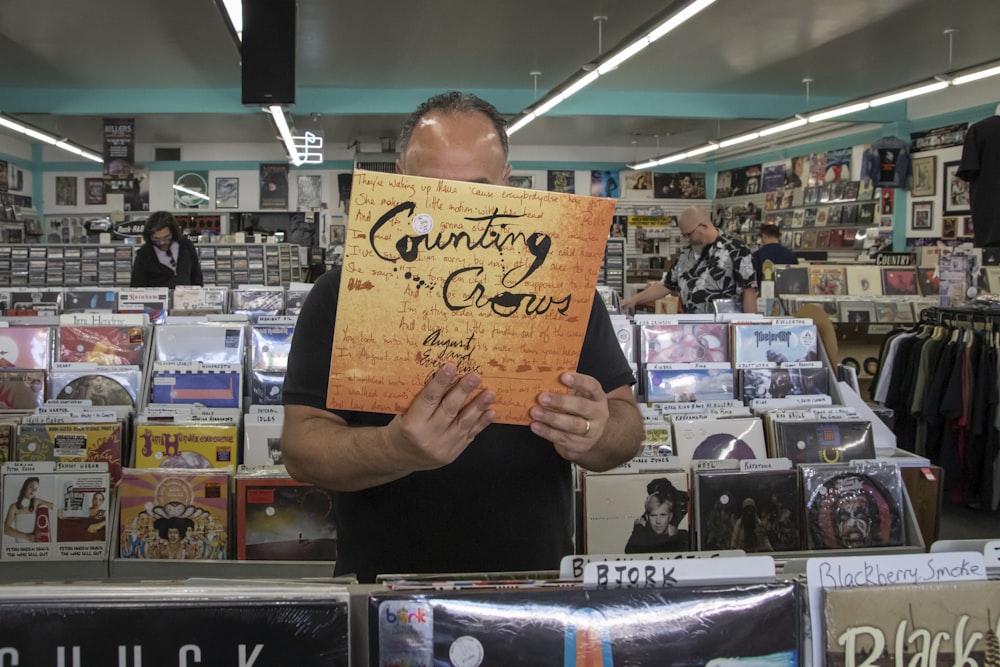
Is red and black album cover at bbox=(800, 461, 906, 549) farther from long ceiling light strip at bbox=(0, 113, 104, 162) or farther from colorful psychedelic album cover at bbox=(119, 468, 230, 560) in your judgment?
long ceiling light strip at bbox=(0, 113, 104, 162)

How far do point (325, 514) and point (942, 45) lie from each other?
9762mm

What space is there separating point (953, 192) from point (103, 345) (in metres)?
11.4

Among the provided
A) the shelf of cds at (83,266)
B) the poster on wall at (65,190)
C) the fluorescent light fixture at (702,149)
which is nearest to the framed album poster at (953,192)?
the fluorescent light fixture at (702,149)

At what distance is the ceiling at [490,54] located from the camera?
8.67m

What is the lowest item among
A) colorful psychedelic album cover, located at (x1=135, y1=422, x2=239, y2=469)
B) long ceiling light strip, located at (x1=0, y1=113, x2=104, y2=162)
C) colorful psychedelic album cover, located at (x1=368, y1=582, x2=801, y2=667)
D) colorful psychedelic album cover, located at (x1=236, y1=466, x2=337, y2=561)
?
colorful psychedelic album cover, located at (x1=236, y1=466, x2=337, y2=561)

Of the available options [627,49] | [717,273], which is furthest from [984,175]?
[627,49]

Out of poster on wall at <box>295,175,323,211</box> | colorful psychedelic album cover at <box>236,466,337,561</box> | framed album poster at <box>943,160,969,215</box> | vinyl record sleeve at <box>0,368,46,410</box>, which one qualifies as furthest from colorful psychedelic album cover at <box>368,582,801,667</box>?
poster on wall at <box>295,175,323,211</box>

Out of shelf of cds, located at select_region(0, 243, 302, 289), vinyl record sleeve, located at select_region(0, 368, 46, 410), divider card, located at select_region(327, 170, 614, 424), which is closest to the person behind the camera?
divider card, located at select_region(327, 170, 614, 424)

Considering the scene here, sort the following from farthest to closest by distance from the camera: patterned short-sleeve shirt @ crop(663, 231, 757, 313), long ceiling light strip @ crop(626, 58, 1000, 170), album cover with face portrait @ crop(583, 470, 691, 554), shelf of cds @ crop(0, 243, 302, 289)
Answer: shelf of cds @ crop(0, 243, 302, 289), long ceiling light strip @ crop(626, 58, 1000, 170), patterned short-sleeve shirt @ crop(663, 231, 757, 313), album cover with face portrait @ crop(583, 470, 691, 554)

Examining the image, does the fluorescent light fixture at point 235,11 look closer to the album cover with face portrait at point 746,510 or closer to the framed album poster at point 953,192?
the album cover with face portrait at point 746,510

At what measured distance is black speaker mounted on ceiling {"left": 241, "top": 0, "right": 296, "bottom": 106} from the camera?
700 centimetres

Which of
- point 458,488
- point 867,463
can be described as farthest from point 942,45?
point 458,488

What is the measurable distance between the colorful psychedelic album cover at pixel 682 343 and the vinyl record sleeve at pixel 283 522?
158 centimetres

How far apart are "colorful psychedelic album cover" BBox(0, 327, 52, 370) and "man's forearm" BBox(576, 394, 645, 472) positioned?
3173 millimetres
